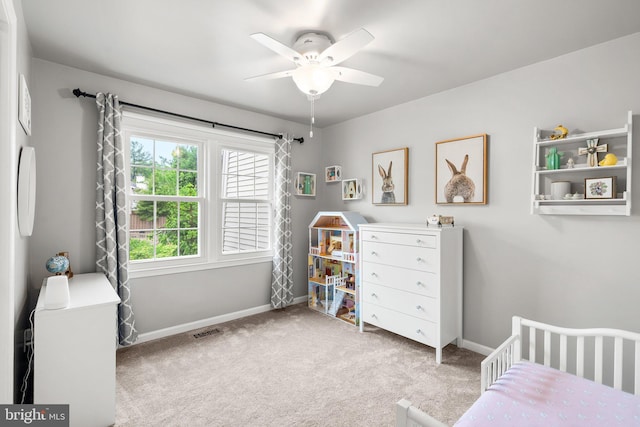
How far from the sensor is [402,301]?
9.53 feet

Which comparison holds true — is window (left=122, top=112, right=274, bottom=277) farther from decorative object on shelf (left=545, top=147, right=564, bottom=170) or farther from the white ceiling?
decorative object on shelf (left=545, top=147, right=564, bottom=170)

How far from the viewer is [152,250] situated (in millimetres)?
3121

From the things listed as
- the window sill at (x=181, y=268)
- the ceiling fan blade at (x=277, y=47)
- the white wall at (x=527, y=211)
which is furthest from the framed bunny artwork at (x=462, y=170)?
the window sill at (x=181, y=268)

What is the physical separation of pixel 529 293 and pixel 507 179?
963 mm

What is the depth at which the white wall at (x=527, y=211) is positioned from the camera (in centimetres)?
213

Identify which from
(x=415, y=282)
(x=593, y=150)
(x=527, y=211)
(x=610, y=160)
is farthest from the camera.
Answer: (x=415, y=282)

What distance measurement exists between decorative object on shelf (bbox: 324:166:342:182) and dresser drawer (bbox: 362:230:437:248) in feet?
3.88

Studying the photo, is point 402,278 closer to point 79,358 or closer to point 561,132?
point 561,132

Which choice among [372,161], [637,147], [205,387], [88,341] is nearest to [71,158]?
[88,341]

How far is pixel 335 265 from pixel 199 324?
67.8 inches

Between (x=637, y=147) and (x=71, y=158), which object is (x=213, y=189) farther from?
(x=637, y=147)

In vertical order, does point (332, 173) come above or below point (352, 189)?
above

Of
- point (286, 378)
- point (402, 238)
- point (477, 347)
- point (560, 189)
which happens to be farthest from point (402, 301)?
point (560, 189)

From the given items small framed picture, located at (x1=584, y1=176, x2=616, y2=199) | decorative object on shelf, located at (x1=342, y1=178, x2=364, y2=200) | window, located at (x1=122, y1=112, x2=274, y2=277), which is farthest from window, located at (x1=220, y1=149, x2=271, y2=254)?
small framed picture, located at (x1=584, y1=176, x2=616, y2=199)
